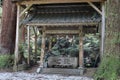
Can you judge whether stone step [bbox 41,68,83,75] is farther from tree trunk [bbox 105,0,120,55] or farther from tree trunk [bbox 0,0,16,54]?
tree trunk [bbox 105,0,120,55]

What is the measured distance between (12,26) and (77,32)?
3.74 meters

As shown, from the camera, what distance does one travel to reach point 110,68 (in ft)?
25.5

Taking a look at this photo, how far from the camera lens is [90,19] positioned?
12.0 metres

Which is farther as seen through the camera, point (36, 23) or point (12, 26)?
point (12, 26)

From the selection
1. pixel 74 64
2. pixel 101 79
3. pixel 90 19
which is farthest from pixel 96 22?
pixel 101 79

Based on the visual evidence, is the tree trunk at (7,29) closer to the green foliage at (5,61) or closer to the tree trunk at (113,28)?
the green foliage at (5,61)

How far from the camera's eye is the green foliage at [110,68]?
755cm

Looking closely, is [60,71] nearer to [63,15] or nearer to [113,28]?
[63,15]

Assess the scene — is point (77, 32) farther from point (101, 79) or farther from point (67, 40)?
point (101, 79)

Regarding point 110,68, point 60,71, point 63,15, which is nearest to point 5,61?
point 60,71

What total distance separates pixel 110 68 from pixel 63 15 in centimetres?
590

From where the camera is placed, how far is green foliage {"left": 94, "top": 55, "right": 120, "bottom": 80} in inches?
297

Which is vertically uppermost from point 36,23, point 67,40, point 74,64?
point 36,23

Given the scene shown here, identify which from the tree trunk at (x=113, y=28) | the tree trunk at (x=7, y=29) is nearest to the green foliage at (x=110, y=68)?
the tree trunk at (x=113, y=28)
